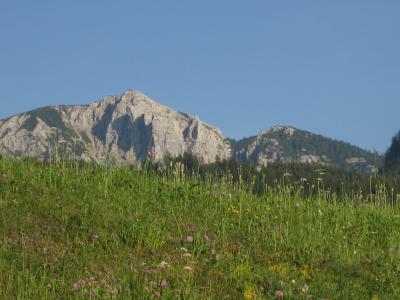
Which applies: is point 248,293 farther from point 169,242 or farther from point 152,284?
point 169,242

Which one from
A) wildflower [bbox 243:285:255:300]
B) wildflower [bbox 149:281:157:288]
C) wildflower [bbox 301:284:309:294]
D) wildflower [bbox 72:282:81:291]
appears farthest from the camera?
wildflower [bbox 301:284:309:294]

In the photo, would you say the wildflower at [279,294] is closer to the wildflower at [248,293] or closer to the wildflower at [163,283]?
the wildflower at [248,293]

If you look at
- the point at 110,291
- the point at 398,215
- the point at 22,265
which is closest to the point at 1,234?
the point at 22,265

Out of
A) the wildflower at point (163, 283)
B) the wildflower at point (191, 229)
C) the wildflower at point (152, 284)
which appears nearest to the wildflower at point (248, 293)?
the wildflower at point (163, 283)

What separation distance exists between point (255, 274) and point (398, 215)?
750cm

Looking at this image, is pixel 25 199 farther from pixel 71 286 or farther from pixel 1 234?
pixel 71 286

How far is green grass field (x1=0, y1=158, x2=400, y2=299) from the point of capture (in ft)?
28.1

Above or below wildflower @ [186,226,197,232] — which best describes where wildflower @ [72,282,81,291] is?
below

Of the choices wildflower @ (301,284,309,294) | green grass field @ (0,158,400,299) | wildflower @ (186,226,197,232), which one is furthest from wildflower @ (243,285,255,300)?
wildflower @ (186,226,197,232)

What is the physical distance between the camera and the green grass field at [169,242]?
8.56 metres

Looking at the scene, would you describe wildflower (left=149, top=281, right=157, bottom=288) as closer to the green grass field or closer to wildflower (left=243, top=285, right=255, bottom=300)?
the green grass field

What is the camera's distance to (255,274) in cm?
931

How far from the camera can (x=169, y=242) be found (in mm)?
10336

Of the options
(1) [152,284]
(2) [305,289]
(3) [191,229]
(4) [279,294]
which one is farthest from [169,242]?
(2) [305,289]
